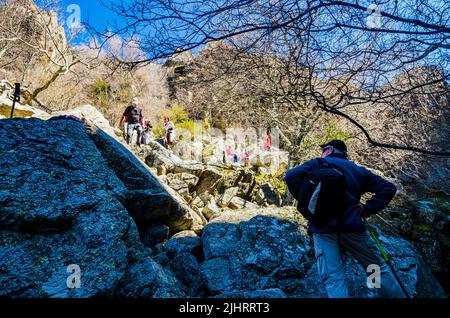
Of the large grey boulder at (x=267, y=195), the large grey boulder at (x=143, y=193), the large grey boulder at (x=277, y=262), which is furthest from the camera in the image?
the large grey boulder at (x=267, y=195)

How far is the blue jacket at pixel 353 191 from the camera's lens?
2.42m

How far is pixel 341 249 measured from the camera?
2.58m

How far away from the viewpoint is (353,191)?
2541 millimetres

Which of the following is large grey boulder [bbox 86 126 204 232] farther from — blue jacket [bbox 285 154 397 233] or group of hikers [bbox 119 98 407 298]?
group of hikers [bbox 119 98 407 298]

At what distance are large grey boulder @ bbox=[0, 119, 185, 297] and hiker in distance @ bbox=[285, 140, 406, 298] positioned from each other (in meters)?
1.42

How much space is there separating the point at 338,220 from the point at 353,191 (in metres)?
0.32

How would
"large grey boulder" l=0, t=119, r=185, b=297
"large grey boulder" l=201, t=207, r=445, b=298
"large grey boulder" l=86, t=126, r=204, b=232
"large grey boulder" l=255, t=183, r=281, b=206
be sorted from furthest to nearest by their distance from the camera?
"large grey boulder" l=255, t=183, r=281, b=206
"large grey boulder" l=86, t=126, r=204, b=232
"large grey boulder" l=201, t=207, r=445, b=298
"large grey boulder" l=0, t=119, r=185, b=297

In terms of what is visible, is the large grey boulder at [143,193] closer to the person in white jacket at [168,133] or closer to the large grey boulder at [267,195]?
the large grey boulder at [267,195]

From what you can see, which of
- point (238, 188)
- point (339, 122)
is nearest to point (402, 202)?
point (339, 122)

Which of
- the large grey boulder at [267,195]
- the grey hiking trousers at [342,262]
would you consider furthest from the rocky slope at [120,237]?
the large grey boulder at [267,195]

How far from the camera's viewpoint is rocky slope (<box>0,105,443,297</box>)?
2.39m

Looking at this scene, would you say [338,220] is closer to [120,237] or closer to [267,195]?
[120,237]

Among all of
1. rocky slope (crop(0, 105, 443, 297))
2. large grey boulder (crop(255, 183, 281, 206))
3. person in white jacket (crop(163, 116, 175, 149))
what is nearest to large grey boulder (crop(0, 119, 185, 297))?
rocky slope (crop(0, 105, 443, 297))

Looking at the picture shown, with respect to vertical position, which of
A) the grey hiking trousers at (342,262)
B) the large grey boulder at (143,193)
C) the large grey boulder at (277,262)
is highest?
the large grey boulder at (143,193)
